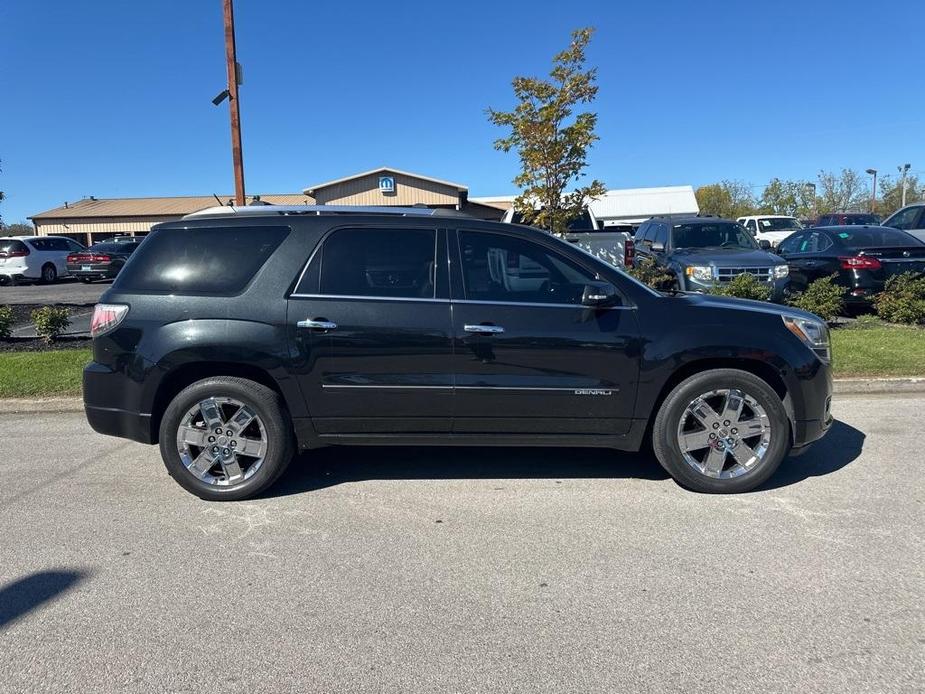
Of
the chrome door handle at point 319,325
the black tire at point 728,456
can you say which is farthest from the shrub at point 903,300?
the chrome door handle at point 319,325

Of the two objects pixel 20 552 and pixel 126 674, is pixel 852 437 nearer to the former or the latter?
pixel 126 674

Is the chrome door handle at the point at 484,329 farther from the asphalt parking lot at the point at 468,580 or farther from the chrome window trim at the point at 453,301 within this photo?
the asphalt parking lot at the point at 468,580

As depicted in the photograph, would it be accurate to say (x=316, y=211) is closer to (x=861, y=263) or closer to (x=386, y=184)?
(x=861, y=263)

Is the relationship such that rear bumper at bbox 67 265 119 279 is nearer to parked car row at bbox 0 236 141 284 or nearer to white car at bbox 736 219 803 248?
parked car row at bbox 0 236 141 284

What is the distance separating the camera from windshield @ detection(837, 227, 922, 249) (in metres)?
10.8

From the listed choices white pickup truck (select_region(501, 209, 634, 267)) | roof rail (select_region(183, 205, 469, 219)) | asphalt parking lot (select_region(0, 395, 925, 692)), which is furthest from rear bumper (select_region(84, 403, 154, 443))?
white pickup truck (select_region(501, 209, 634, 267))

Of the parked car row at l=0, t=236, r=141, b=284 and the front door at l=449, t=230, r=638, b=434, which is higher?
the parked car row at l=0, t=236, r=141, b=284

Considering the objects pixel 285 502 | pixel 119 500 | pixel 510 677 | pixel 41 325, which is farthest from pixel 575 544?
pixel 41 325

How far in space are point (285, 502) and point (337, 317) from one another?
1.28 metres

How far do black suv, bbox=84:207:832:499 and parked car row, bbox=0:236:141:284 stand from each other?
2044cm

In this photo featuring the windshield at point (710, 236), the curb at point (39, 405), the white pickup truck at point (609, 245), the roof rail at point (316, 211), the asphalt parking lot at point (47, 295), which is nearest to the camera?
the roof rail at point (316, 211)

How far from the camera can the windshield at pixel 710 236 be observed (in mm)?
12203

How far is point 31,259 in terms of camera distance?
2289 centimetres

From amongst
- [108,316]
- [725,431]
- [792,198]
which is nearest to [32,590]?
[108,316]
